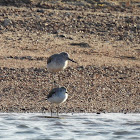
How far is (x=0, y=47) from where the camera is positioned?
55.2 feet

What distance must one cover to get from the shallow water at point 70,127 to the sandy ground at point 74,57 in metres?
0.37

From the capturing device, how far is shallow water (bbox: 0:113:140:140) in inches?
448

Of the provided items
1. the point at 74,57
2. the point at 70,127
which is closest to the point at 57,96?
the point at 70,127

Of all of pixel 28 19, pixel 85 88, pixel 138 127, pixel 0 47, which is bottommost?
pixel 138 127

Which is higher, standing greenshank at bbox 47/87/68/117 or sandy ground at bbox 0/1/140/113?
sandy ground at bbox 0/1/140/113

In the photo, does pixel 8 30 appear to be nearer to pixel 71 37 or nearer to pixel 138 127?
pixel 71 37

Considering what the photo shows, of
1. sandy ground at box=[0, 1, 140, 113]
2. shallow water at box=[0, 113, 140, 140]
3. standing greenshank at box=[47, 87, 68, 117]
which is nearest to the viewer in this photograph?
shallow water at box=[0, 113, 140, 140]

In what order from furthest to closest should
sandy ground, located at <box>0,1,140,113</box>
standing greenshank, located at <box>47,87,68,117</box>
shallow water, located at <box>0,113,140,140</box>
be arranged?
sandy ground, located at <box>0,1,140,113</box> < standing greenshank, located at <box>47,87,68,117</box> < shallow water, located at <box>0,113,140,140</box>

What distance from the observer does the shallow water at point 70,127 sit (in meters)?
11.4

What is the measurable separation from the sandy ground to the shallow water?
0.37 meters

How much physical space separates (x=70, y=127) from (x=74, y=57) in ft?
16.9

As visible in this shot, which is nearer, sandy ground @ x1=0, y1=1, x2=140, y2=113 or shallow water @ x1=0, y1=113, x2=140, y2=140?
shallow water @ x1=0, y1=113, x2=140, y2=140

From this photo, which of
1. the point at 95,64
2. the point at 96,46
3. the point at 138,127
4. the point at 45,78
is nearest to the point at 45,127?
the point at 138,127

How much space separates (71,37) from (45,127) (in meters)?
6.86
